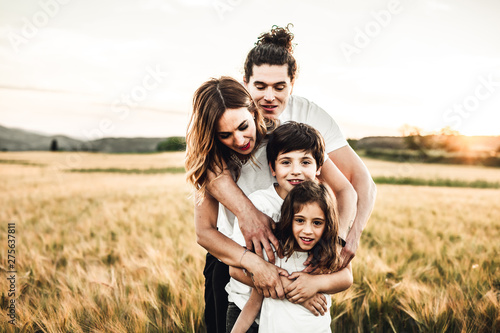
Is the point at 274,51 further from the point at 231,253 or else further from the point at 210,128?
the point at 231,253

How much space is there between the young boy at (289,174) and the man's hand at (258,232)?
0.09 m

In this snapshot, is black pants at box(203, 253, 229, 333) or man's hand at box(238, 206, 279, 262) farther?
black pants at box(203, 253, 229, 333)

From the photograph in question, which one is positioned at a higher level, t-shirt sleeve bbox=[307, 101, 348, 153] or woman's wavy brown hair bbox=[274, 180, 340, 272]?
t-shirt sleeve bbox=[307, 101, 348, 153]

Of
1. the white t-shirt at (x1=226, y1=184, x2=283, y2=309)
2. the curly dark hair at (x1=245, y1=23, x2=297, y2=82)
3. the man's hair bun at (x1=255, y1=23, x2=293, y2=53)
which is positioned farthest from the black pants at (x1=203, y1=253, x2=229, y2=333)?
the man's hair bun at (x1=255, y1=23, x2=293, y2=53)

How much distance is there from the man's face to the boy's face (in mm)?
622

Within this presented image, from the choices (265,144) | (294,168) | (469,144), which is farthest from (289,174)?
(469,144)

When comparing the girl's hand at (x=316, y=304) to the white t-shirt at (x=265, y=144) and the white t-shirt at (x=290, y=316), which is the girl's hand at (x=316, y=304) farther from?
the white t-shirt at (x=265, y=144)

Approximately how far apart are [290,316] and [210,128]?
1.02 meters

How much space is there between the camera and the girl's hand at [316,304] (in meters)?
1.92

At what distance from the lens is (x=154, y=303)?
2998 millimetres

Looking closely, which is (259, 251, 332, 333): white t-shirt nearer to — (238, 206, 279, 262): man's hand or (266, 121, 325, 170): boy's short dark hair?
(238, 206, 279, 262): man's hand

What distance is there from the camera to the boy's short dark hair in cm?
201

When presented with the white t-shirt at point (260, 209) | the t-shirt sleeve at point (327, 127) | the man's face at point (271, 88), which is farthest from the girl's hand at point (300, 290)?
the man's face at point (271, 88)

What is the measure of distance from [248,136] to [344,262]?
82 centimetres
